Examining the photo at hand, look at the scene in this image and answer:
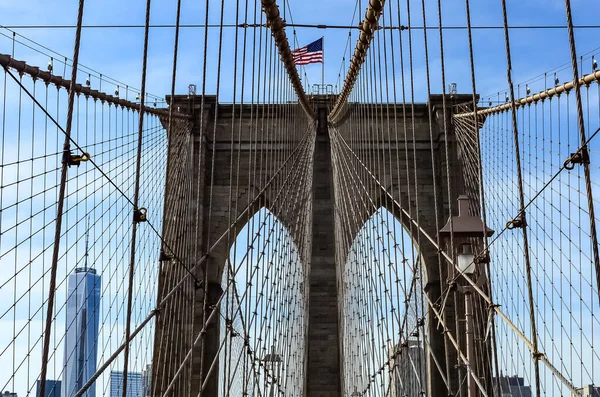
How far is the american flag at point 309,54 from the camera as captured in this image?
733 inches

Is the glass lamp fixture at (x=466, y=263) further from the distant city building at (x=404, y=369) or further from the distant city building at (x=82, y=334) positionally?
the distant city building at (x=82, y=334)

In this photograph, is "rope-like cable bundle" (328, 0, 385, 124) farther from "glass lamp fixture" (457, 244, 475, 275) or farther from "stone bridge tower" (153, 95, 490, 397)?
"glass lamp fixture" (457, 244, 475, 275)

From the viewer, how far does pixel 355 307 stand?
55.0 ft

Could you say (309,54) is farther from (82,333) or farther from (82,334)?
(82,334)

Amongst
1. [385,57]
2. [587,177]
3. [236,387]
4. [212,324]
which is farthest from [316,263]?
[587,177]

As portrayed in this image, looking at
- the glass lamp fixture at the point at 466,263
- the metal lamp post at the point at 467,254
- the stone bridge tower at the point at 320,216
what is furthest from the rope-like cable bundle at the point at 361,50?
the glass lamp fixture at the point at 466,263

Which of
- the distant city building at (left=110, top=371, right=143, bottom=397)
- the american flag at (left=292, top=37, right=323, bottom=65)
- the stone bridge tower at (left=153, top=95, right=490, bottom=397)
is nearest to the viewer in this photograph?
the distant city building at (left=110, top=371, right=143, bottom=397)

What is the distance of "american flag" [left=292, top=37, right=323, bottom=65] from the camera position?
18609mm

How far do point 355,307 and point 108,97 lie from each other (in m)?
6.04

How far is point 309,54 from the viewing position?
19.0 m

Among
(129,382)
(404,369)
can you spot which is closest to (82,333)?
(404,369)

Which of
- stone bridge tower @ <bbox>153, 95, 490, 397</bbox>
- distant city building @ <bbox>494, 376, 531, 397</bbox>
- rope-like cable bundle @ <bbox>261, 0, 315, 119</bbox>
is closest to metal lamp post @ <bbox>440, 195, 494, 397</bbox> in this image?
rope-like cable bundle @ <bbox>261, 0, 315, 119</bbox>

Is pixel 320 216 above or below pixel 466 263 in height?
above

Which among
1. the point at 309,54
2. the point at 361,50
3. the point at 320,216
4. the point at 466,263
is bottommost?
the point at 466,263
